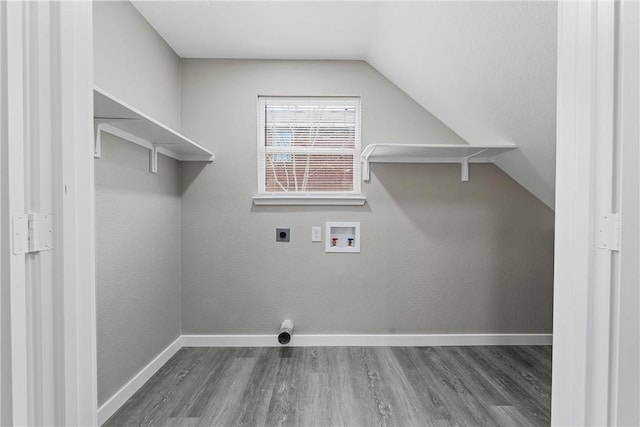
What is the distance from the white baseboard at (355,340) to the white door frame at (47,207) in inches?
79.4

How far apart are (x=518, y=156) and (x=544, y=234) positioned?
84 centimetres

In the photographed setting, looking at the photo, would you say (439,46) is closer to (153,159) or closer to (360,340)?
(153,159)

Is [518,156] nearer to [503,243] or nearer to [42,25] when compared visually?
[503,243]

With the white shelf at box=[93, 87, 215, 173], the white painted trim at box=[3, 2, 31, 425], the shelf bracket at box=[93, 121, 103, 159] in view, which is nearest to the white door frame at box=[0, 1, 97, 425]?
the white painted trim at box=[3, 2, 31, 425]

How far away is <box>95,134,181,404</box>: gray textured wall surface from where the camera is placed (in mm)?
1838

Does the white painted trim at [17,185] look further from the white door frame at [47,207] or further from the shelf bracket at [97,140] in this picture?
the shelf bracket at [97,140]

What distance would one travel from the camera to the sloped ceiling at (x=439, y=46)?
1.62 meters

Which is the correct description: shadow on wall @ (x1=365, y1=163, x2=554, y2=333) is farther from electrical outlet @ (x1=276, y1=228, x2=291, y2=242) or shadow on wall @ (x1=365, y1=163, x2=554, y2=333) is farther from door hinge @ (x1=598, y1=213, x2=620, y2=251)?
door hinge @ (x1=598, y1=213, x2=620, y2=251)

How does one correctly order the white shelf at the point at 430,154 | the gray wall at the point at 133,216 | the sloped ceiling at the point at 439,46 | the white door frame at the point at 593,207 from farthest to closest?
the white shelf at the point at 430,154, the gray wall at the point at 133,216, the sloped ceiling at the point at 439,46, the white door frame at the point at 593,207

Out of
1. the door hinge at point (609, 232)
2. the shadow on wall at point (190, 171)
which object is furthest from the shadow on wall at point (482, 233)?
the door hinge at point (609, 232)

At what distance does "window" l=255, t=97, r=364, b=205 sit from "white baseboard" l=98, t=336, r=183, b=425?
4.50 ft

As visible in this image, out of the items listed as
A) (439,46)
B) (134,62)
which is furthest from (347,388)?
(134,62)

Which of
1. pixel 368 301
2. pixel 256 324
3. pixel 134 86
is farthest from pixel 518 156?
pixel 134 86

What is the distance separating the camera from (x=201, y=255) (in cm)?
285
